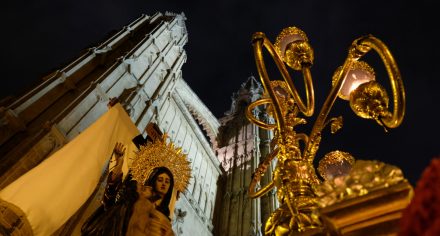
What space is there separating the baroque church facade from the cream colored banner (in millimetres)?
1268

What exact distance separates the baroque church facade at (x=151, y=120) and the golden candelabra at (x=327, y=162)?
5284 mm

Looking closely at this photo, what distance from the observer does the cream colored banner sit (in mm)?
4750

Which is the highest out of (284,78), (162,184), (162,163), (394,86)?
(162,163)

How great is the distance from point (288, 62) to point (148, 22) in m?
14.7

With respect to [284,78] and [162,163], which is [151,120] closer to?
[162,163]

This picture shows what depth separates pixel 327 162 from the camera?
3412 millimetres

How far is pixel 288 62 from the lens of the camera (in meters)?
3.53

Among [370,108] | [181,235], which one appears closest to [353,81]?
[370,108]

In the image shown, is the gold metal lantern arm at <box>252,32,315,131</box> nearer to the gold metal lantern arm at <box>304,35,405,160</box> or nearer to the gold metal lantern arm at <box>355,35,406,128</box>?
the gold metal lantern arm at <box>304,35,405,160</box>

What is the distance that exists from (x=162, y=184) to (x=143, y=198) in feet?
2.08

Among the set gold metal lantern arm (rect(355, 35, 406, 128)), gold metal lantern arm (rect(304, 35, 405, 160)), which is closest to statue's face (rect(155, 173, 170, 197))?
gold metal lantern arm (rect(304, 35, 405, 160))

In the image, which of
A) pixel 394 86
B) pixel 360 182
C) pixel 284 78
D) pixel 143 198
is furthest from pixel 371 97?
pixel 143 198

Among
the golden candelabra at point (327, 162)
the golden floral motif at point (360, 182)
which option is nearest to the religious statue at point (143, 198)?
the golden candelabra at point (327, 162)

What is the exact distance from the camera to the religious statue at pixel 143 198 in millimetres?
3336
